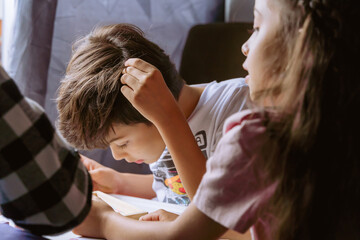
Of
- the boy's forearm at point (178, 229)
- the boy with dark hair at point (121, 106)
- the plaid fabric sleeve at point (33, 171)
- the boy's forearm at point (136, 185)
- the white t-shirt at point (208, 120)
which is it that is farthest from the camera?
the boy's forearm at point (136, 185)

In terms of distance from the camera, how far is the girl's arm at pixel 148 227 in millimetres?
551

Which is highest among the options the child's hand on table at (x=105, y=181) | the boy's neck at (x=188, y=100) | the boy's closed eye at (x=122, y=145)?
the boy's neck at (x=188, y=100)

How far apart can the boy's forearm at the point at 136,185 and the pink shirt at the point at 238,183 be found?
2.24 feet

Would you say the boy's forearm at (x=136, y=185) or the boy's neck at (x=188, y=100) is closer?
the boy's neck at (x=188, y=100)

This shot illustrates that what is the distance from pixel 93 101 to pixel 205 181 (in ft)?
1.37

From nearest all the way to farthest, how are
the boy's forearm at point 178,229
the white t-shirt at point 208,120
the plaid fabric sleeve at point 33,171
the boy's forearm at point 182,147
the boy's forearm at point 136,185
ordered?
1. the plaid fabric sleeve at point 33,171
2. the boy's forearm at point 178,229
3. the boy's forearm at point 182,147
4. the white t-shirt at point 208,120
5. the boy's forearm at point 136,185

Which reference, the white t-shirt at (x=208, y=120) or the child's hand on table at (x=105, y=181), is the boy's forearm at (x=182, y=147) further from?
the child's hand on table at (x=105, y=181)

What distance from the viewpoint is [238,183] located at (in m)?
0.52

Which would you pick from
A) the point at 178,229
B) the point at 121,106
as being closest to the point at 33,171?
the point at 178,229

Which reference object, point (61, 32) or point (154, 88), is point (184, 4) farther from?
point (154, 88)

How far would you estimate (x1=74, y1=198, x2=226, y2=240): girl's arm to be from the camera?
0.55 metres

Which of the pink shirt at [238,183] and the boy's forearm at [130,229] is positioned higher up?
the pink shirt at [238,183]

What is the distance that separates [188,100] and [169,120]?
303 mm

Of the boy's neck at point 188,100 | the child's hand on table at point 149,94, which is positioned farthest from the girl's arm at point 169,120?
the boy's neck at point 188,100
